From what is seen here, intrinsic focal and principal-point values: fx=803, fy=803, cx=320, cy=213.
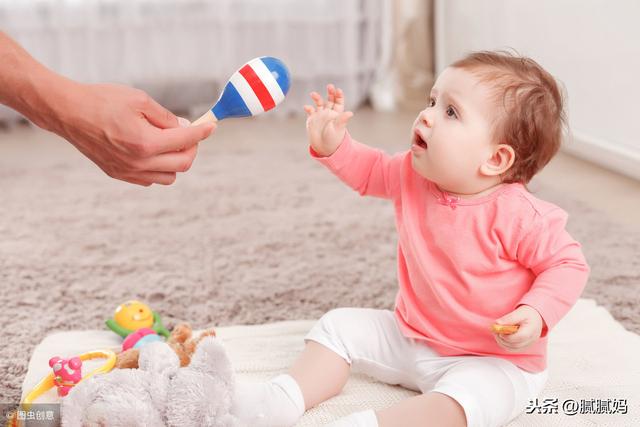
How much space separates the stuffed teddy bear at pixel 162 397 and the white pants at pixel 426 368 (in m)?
0.20

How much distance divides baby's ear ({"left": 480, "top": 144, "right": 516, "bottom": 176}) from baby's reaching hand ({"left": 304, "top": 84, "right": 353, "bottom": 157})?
186 mm

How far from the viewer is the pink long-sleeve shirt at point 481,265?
92 cm

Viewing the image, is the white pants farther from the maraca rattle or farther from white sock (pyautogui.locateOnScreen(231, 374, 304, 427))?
the maraca rattle

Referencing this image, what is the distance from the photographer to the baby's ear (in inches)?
36.9

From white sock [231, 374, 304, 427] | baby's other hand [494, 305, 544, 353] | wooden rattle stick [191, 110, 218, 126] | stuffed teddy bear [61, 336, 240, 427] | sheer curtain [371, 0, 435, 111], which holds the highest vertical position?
wooden rattle stick [191, 110, 218, 126]

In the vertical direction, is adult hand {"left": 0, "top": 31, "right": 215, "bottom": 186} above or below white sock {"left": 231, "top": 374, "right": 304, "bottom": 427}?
above

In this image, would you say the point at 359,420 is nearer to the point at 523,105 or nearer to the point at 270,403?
the point at 270,403

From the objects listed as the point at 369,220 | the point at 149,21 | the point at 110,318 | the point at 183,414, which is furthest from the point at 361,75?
the point at 183,414

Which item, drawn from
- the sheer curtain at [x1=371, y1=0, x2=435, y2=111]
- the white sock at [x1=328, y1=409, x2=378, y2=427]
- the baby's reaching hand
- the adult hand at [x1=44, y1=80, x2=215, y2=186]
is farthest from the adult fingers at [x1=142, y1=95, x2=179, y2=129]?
the sheer curtain at [x1=371, y1=0, x2=435, y2=111]

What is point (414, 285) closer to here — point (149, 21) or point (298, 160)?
point (298, 160)

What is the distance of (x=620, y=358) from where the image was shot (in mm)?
1101

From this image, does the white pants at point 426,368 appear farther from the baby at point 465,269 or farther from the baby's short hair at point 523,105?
the baby's short hair at point 523,105

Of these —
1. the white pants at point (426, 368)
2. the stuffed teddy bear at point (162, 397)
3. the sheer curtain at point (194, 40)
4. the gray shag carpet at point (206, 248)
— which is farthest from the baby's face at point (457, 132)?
the sheer curtain at point (194, 40)

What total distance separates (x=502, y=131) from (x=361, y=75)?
2.29 metres
